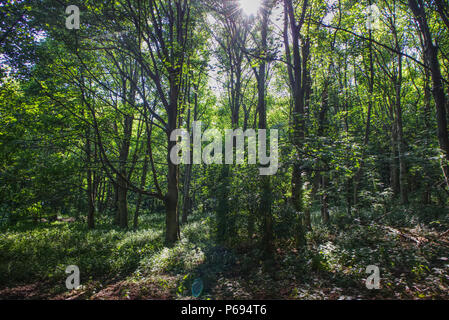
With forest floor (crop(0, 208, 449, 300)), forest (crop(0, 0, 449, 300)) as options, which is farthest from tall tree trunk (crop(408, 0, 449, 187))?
forest floor (crop(0, 208, 449, 300))

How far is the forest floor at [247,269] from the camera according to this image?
4.48 m

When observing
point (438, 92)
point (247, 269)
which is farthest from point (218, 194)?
point (438, 92)

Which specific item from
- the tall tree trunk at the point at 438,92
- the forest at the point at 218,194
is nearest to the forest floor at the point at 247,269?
the forest at the point at 218,194

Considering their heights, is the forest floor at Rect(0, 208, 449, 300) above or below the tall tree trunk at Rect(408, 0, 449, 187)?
below

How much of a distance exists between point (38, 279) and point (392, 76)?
19.8 m

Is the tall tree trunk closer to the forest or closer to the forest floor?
the forest

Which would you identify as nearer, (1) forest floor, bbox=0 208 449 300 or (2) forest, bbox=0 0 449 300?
(1) forest floor, bbox=0 208 449 300

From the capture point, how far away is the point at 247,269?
6086 millimetres

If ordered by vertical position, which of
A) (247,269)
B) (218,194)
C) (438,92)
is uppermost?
(438,92)

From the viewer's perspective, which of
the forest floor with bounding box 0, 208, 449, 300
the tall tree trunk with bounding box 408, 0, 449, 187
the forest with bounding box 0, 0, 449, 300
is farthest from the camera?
the tall tree trunk with bounding box 408, 0, 449, 187

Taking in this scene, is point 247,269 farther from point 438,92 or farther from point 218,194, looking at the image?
point 438,92

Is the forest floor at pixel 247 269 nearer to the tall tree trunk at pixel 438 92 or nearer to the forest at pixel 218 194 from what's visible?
the forest at pixel 218 194

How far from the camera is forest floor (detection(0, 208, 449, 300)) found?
448 cm

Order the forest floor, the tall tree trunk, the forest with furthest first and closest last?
1. the tall tree trunk
2. the forest
3. the forest floor
